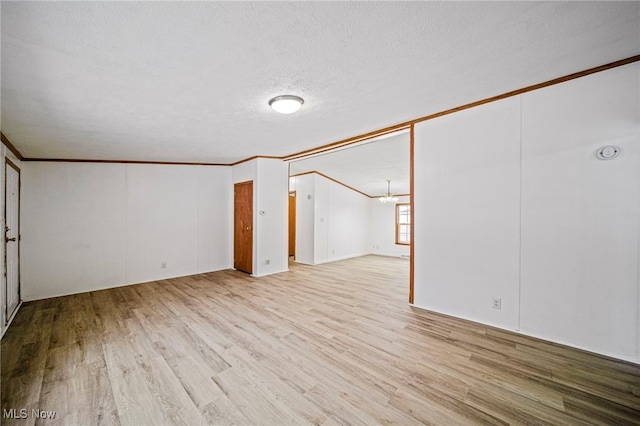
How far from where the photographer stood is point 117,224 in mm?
4895

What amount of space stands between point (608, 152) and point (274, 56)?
301 cm

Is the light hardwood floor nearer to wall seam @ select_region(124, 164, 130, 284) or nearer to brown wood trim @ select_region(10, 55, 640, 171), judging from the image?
wall seam @ select_region(124, 164, 130, 284)

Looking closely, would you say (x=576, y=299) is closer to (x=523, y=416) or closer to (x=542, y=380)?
(x=542, y=380)

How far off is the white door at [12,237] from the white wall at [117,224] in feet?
0.86

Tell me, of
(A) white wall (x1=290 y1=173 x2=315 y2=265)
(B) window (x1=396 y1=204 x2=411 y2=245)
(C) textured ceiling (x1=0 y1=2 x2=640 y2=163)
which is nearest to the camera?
(C) textured ceiling (x1=0 y1=2 x2=640 y2=163)

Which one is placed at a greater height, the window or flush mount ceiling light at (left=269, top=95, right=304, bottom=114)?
flush mount ceiling light at (left=269, top=95, right=304, bottom=114)

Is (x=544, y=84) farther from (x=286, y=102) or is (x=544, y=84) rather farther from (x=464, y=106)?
(x=286, y=102)

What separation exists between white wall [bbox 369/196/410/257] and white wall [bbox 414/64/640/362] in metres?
5.25

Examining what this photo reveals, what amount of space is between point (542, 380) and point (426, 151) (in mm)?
2566

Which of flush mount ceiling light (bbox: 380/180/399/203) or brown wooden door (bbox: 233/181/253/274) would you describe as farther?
flush mount ceiling light (bbox: 380/180/399/203)

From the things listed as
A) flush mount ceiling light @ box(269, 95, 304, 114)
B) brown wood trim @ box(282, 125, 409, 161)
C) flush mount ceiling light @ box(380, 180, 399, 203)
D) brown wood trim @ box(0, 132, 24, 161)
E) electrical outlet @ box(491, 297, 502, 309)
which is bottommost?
Result: electrical outlet @ box(491, 297, 502, 309)

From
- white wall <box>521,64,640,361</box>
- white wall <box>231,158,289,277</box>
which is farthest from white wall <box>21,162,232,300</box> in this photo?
white wall <box>521,64,640,361</box>

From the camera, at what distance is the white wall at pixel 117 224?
Answer: 4262mm

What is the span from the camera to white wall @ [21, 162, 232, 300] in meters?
4.26
